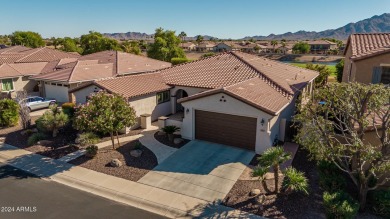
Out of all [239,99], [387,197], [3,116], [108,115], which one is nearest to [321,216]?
[387,197]

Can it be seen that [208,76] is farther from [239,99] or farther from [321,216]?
[321,216]

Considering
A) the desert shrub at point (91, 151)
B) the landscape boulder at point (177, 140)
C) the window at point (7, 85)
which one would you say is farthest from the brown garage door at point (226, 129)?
the window at point (7, 85)

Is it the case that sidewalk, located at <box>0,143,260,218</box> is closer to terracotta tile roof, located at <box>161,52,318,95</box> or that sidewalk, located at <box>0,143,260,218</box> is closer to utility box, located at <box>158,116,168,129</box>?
utility box, located at <box>158,116,168,129</box>

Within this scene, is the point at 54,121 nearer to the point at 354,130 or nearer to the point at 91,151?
the point at 91,151

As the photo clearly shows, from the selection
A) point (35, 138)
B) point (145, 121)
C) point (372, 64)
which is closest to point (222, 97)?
point (145, 121)

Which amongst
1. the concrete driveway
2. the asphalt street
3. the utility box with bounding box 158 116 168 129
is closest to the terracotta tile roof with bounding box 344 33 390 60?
the concrete driveway
